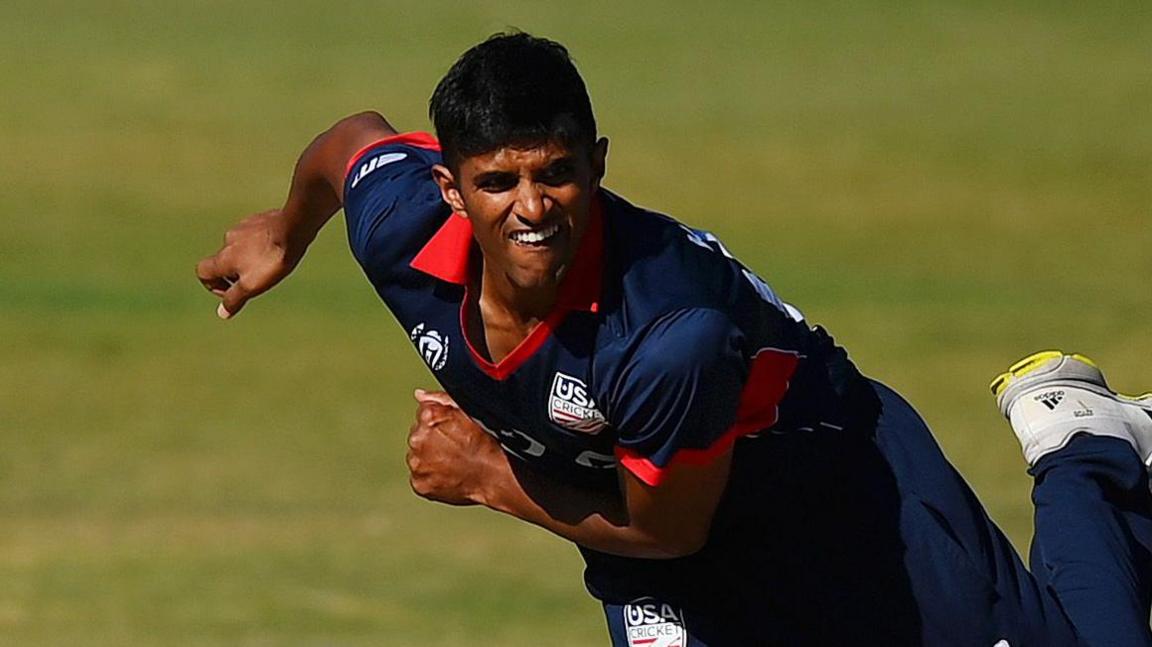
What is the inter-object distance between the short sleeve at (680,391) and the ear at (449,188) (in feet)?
1.52

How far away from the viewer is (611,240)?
4656mm

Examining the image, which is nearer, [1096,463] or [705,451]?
[705,451]

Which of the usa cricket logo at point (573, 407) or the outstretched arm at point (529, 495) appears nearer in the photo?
the usa cricket logo at point (573, 407)

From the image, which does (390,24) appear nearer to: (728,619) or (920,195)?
(920,195)

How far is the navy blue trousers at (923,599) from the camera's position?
516cm

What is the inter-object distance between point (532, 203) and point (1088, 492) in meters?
2.02

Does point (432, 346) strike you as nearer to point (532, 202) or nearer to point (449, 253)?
point (449, 253)

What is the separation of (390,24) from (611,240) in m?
13.2

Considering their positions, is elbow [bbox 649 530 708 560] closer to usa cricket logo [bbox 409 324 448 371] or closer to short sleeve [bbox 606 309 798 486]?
short sleeve [bbox 606 309 798 486]

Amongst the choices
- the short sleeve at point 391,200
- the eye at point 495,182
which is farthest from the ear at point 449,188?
the short sleeve at point 391,200

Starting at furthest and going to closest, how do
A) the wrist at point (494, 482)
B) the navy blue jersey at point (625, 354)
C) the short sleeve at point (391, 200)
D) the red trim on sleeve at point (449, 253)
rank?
the wrist at point (494, 482)
the short sleeve at point (391, 200)
the red trim on sleeve at point (449, 253)
the navy blue jersey at point (625, 354)

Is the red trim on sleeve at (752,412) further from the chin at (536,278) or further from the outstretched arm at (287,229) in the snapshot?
the outstretched arm at (287,229)

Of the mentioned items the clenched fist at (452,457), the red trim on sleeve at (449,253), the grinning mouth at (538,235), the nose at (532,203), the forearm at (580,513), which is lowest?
the forearm at (580,513)

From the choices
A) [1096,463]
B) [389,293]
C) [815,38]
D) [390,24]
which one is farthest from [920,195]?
[389,293]
